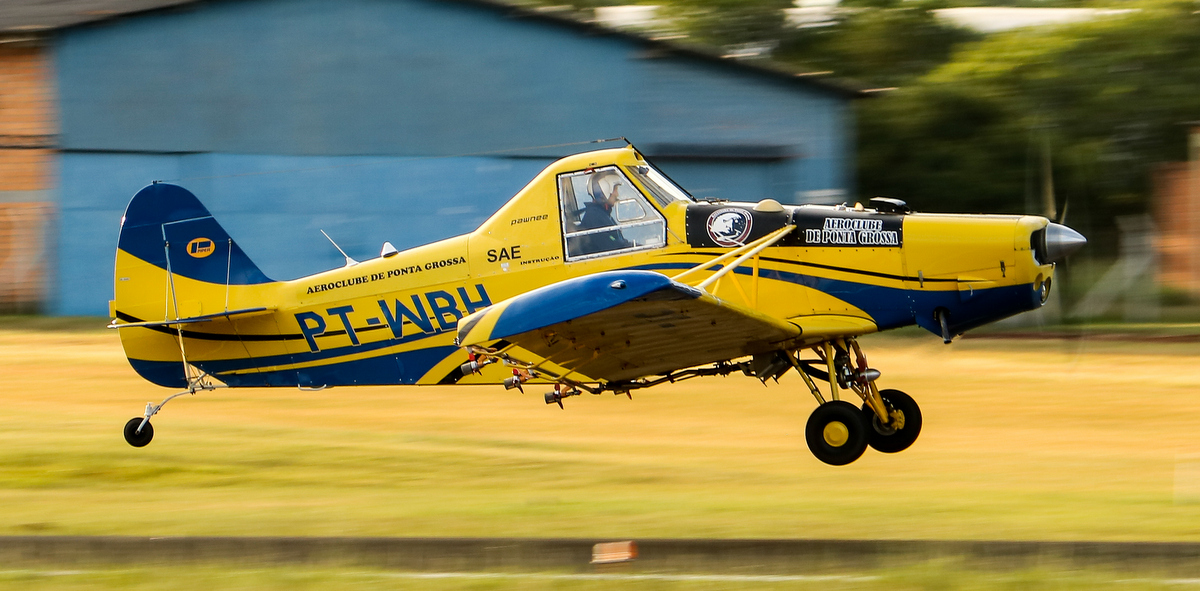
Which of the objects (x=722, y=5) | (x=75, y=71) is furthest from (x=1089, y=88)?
(x=75, y=71)

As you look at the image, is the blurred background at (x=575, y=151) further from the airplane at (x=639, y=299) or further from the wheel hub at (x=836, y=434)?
the airplane at (x=639, y=299)

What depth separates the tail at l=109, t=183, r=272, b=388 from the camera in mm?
10742

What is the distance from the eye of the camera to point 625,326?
8.41m

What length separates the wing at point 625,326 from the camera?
7.41m

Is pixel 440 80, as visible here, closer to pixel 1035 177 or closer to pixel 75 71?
pixel 75 71

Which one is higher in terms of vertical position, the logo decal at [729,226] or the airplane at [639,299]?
the logo decal at [729,226]

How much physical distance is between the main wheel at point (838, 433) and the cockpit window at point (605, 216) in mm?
1736

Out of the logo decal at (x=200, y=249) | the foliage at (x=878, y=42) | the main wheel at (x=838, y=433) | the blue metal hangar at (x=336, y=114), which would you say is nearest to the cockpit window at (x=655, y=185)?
the main wheel at (x=838, y=433)

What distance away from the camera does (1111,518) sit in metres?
8.44

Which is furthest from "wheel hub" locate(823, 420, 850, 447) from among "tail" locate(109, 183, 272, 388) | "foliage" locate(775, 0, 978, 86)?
"foliage" locate(775, 0, 978, 86)

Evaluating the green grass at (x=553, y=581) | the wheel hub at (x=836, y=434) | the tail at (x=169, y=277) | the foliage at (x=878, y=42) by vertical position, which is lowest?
the green grass at (x=553, y=581)

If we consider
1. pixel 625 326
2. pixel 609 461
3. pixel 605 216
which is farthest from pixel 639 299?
pixel 609 461

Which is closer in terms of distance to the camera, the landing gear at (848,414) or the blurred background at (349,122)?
the landing gear at (848,414)

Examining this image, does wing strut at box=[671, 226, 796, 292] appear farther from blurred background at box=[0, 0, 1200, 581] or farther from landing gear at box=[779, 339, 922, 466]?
blurred background at box=[0, 0, 1200, 581]
